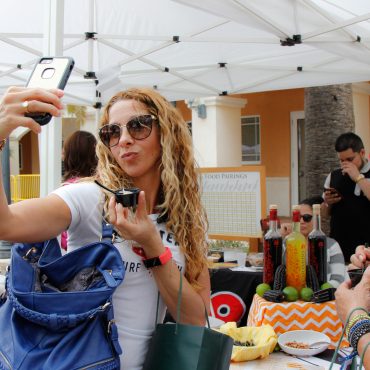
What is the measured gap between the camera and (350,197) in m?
4.73

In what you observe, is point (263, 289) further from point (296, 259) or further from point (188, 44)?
point (188, 44)

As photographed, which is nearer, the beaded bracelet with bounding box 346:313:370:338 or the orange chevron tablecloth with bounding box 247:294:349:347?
the beaded bracelet with bounding box 346:313:370:338

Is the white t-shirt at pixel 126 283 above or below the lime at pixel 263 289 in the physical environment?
above

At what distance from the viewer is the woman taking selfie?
121cm

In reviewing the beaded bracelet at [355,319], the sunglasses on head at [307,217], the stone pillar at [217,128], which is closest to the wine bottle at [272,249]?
the sunglasses on head at [307,217]

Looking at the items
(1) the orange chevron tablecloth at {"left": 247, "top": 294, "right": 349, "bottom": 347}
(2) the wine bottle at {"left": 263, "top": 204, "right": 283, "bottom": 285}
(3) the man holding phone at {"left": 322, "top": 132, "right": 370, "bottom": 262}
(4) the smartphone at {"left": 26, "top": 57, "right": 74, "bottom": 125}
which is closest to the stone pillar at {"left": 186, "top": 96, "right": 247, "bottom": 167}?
(3) the man holding phone at {"left": 322, "top": 132, "right": 370, "bottom": 262}

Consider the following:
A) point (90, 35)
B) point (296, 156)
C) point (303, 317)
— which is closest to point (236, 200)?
point (90, 35)

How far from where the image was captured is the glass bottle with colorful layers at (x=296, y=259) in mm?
2393

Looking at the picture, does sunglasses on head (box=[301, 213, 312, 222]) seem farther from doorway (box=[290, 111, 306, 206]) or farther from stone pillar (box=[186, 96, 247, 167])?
doorway (box=[290, 111, 306, 206])

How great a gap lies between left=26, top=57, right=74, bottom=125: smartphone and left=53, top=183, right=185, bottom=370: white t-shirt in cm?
30

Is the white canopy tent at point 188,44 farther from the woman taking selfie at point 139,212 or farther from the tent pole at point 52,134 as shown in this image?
the woman taking selfie at point 139,212

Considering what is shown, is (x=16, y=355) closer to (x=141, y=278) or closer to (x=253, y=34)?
(x=141, y=278)

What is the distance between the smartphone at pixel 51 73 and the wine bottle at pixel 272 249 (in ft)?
5.22

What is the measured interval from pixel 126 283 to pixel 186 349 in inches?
9.3
